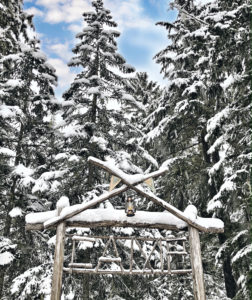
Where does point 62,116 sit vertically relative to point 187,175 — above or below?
above

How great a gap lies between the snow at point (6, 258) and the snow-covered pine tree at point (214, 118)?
6.25m

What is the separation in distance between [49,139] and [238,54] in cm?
766

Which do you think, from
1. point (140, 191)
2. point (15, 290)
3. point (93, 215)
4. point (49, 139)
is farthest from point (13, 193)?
→ point (140, 191)

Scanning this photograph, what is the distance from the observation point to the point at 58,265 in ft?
16.8

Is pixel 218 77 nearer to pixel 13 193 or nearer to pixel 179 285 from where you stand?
pixel 179 285

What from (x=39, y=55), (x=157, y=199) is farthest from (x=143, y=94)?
(x=157, y=199)

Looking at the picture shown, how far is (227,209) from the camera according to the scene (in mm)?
9078

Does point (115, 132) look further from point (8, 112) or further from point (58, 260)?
point (58, 260)

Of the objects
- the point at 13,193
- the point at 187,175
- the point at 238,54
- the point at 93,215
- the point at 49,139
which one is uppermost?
the point at 238,54

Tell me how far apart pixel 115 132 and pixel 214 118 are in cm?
403

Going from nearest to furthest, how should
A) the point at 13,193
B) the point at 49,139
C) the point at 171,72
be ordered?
the point at 13,193 → the point at 49,139 → the point at 171,72

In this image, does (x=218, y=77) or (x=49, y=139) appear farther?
(x=49, y=139)

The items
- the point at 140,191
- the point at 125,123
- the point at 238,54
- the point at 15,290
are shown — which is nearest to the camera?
the point at 140,191

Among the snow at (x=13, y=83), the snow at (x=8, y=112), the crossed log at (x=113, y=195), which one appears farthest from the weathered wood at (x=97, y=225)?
the snow at (x=13, y=83)
